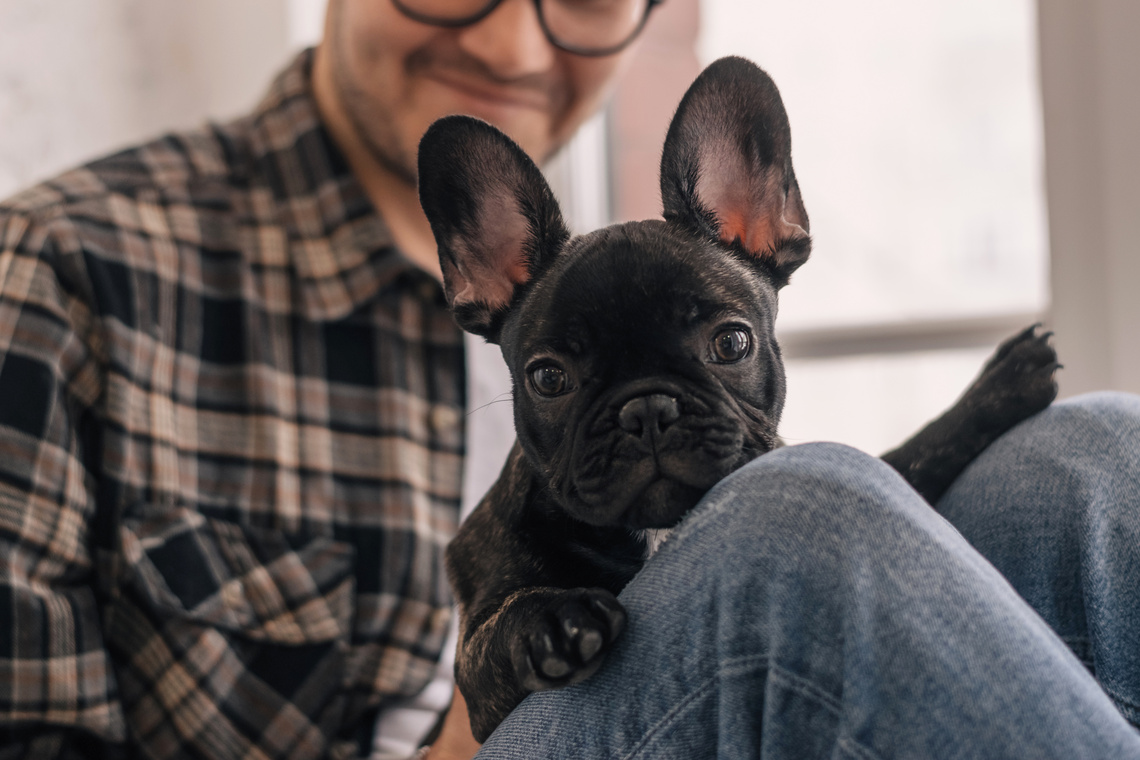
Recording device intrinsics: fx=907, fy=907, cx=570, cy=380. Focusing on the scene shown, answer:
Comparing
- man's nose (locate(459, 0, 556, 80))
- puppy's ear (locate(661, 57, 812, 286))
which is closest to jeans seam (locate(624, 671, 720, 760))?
puppy's ear (locate(661, 57, 812, 286))

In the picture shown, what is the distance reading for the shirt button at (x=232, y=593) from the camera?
1424mm

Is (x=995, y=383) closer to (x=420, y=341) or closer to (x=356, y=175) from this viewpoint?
(x=420, y=341)

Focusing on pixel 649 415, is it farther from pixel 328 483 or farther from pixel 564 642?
pixel 328 483

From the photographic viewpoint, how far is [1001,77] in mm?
2508

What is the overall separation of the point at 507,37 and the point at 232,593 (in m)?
1.00

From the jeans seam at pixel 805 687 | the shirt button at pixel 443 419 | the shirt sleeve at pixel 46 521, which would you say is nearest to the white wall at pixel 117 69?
the shirt sleeve at pixel 46 521

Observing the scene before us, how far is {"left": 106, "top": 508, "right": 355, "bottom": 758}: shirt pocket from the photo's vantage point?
138cm

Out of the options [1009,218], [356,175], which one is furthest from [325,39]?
[1009,218]

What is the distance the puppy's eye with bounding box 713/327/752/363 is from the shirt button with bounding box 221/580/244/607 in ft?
3.08

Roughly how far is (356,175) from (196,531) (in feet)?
2.34

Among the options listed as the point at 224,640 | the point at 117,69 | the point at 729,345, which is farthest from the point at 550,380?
the point at 117,69

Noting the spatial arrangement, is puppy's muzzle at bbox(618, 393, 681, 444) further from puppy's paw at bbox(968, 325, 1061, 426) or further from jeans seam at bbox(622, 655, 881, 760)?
puppy's paw at bbox(968, 325, 1061, 426)

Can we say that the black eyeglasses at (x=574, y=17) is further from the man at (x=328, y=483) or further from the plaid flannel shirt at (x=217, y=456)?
the plaid flannel shirt at (x=217, y=456)

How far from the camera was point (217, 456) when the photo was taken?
150 cm
